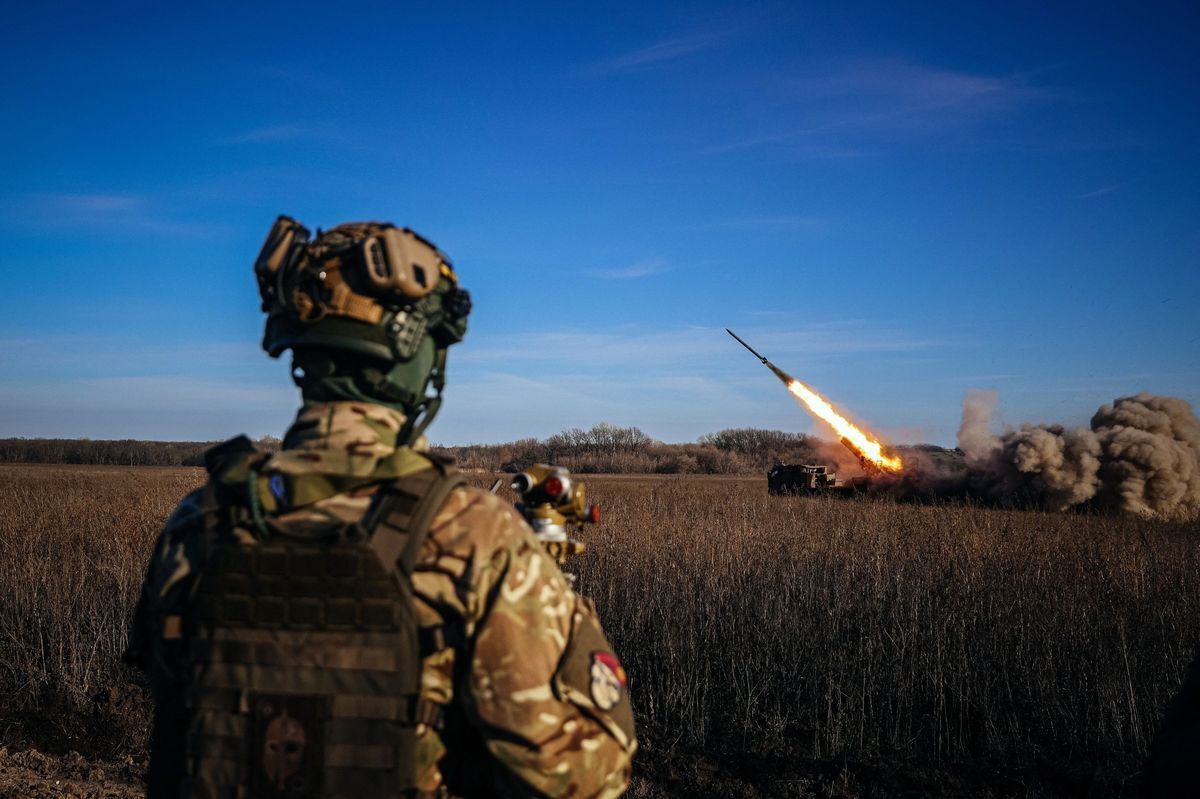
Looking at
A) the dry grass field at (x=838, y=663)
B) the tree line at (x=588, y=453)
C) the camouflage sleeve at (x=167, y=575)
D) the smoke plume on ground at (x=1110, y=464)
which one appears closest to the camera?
the camouflage sleeve at (x=167, y=575)

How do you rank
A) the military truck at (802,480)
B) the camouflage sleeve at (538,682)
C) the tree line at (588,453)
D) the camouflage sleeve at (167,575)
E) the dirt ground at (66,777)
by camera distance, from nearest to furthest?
the camouflage sleeve at (538,682) → the camouflage sleeve at (167,575) → the dirt ground at (66,777) → the military truck at (802,480) → the tree line at (588,453)

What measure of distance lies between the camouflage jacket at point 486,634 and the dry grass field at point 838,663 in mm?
4042

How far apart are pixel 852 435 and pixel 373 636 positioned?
26468mm

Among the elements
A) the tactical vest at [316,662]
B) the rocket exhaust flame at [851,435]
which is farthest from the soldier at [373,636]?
the rocket exhaust flame at [851,435]

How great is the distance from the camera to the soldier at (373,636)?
208 cm

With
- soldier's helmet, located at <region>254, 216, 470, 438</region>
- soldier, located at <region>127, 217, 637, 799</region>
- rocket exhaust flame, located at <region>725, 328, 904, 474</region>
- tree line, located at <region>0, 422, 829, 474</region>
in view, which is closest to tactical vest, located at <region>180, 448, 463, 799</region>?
soldier, located at <region>127, 217, 637, 799</region>

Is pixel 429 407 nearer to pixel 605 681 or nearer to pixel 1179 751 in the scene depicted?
pixel 605 681

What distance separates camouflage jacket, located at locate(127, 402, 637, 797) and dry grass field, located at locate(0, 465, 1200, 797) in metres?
4.04

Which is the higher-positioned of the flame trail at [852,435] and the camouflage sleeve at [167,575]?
the flame trail at [852,435]

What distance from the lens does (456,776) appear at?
7.27 ft

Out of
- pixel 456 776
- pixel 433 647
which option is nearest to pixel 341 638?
pixel 433 647

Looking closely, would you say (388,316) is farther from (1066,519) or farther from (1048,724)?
(1066,519)

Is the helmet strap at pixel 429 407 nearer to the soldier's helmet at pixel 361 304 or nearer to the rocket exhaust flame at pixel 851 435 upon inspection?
the soldier's helmet at pixel 361 304

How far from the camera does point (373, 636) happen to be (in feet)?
6.84
